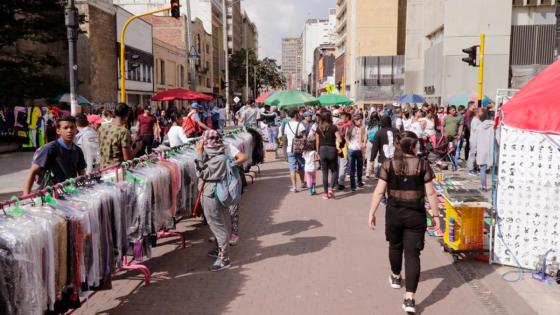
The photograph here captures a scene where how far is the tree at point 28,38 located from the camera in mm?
22047

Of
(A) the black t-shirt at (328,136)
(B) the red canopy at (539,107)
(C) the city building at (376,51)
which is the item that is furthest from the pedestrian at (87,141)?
(C) the city building at (376,51)

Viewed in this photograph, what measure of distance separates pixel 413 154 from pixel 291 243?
9.97 ft

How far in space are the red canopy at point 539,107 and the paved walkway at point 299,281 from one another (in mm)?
2063

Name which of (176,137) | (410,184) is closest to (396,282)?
(410,184)

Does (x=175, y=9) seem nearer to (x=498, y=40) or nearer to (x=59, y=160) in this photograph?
(x=59, y=160)

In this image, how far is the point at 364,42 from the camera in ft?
224

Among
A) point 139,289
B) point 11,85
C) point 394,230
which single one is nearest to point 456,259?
point 394,230

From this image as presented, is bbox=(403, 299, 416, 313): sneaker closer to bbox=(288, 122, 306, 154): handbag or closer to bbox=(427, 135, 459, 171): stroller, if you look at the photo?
bbox=(288, 122, 306, 154): handbag

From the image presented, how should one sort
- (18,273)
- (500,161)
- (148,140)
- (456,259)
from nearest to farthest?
1. (18,273)
2. (500,161)
3. (456,259)
4. (148,140)

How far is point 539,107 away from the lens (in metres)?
4.26

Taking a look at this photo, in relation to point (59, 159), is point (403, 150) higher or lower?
higher

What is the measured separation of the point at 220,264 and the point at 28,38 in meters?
20.6

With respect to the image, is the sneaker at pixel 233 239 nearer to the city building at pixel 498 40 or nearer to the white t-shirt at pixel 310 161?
the white t-shirt at pixel 310 161

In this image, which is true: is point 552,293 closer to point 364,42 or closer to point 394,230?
point 394,230
